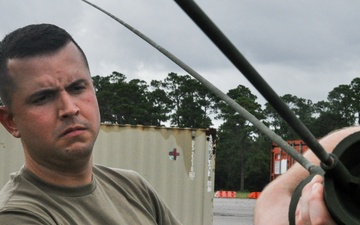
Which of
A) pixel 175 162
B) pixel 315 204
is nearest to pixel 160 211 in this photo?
pixel 315 204

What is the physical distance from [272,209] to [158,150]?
28.2 feet

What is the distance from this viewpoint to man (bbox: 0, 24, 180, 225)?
7.09 ft

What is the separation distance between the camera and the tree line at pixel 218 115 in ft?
130

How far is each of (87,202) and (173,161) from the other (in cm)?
790

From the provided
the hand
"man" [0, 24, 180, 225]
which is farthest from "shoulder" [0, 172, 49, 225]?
the hand

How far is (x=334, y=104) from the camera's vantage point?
51.7 meters

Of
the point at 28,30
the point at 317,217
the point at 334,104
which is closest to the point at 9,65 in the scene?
the point at 28,30

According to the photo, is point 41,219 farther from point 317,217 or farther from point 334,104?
point 334,104

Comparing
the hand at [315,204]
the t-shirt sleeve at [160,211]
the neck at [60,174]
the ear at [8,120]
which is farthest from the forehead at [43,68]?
the hand at [315,204]

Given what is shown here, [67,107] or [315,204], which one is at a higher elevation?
[67,107]

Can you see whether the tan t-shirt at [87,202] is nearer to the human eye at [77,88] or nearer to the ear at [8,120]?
the ear at [8,120]

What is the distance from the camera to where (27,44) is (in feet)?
7.57

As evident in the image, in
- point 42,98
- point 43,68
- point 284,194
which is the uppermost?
point 43,68

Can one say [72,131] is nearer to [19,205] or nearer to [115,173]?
[19,205]
